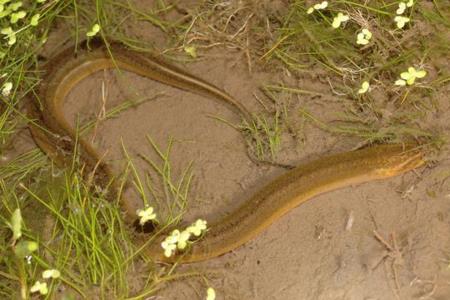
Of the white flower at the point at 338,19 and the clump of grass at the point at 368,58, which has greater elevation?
the white flower at the point at 338,19

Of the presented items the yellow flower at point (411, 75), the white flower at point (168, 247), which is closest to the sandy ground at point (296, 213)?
the white flower at point (168, 247)

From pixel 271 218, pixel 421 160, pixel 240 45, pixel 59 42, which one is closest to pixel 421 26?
pixel 421 160

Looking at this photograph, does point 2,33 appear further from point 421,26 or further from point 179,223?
point 421,26

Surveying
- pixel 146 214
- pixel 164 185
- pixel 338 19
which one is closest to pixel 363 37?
pixel 338 19

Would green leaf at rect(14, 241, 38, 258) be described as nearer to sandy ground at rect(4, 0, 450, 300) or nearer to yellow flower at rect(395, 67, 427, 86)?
sandy ground at rect(4, 0, 450, 300)

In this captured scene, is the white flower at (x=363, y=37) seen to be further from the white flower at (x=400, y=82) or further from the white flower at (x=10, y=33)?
the white flower at (x=10, y=33)

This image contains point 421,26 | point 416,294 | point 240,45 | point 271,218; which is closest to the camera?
point 416,294

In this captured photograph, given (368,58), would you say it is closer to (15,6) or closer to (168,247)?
(168,247)
